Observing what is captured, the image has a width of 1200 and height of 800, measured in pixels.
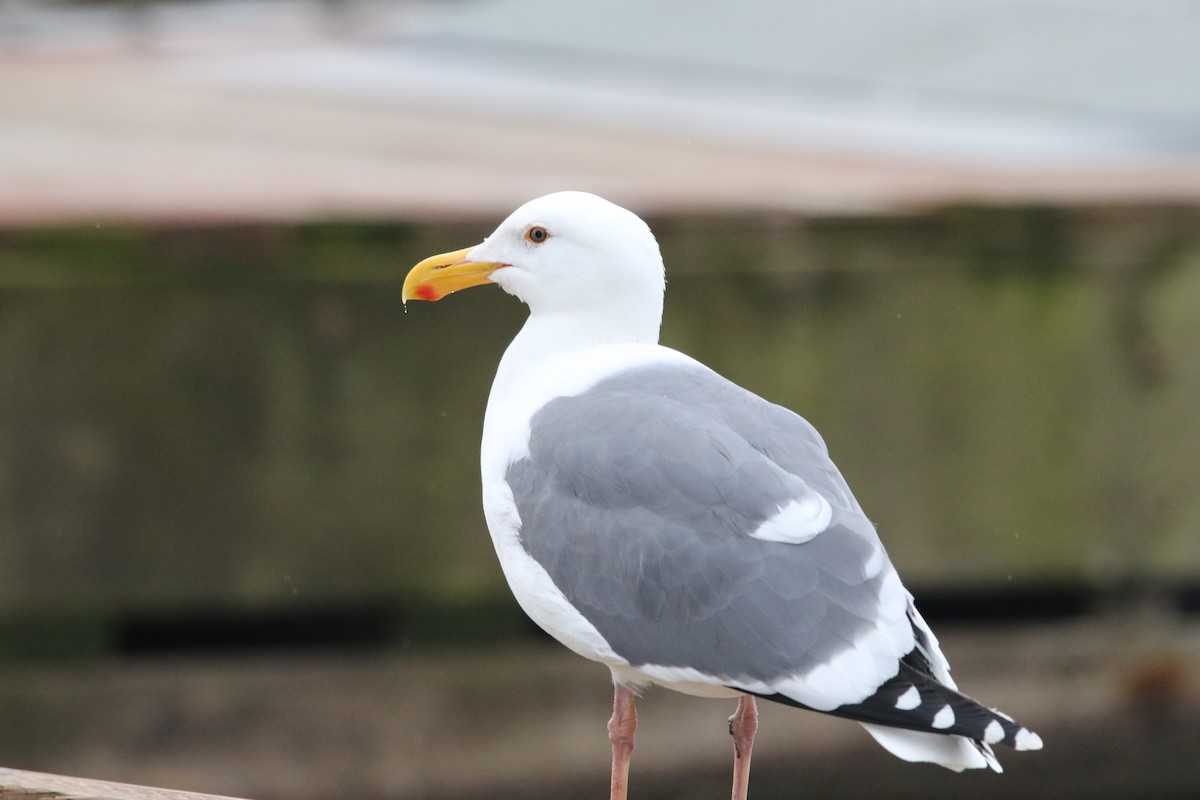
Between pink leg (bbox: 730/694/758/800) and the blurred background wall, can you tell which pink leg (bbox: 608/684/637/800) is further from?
the blurred background wall

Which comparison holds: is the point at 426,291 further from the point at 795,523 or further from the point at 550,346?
the point at 795,523

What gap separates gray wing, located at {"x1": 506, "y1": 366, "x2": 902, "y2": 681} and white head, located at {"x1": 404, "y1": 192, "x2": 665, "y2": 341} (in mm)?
169

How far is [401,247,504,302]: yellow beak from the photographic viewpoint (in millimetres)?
2732

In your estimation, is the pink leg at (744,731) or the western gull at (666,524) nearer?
the western gull at (666,524)

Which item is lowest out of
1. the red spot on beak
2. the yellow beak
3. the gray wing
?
the gray wing

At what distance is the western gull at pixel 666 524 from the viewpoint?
6.83ft

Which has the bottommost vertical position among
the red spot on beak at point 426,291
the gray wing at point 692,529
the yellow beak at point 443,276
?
the gray wing at point 692,529

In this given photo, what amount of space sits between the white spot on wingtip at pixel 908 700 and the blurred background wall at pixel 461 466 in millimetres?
2378

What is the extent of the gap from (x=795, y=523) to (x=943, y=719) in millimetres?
368

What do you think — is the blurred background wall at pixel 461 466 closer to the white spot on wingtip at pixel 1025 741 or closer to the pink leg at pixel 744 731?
the pink leg at pixel 744 731

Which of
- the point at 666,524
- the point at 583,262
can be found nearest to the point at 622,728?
the point at 666,524

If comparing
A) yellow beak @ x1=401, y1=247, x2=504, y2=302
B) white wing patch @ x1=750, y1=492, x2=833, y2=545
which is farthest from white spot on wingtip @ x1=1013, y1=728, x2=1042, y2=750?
yellow beak @ x1=401, y1=247, x2=504, y2=302

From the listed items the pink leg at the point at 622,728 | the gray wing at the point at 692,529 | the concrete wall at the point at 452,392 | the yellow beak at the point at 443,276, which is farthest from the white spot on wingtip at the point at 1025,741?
the concrete wall at the point at 452,392

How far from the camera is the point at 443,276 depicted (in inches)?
108
